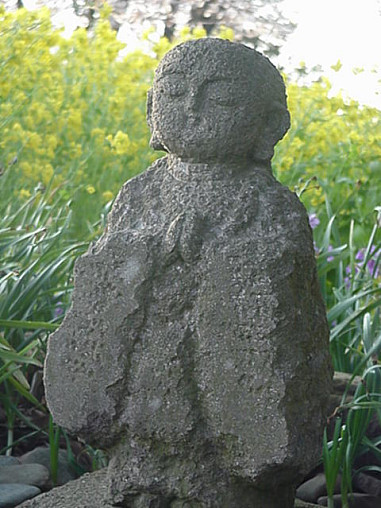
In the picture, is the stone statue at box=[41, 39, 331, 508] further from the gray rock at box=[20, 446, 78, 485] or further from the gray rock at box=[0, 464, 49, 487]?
the gray rock at box=[20, 446, 78, 485]

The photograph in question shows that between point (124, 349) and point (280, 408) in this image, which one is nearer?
point (280, 408)

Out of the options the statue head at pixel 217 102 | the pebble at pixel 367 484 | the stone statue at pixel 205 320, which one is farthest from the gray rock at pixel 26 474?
the statue head at pixel 217 102

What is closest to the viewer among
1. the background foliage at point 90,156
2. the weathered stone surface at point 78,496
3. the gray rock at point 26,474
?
the weathered stone surface at point 78,496

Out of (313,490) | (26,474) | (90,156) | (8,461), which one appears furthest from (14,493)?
(90,156)

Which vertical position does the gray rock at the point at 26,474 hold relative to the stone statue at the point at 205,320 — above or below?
below

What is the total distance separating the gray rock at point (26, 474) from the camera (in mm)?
2844

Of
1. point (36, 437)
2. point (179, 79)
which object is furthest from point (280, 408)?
point (36, 437)

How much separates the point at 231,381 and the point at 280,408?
13 cm

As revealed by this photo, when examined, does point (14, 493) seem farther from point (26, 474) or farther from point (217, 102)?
point (217, 102)

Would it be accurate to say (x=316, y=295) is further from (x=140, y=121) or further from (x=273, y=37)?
(x=273, y=37)

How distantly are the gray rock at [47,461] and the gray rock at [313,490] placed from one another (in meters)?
0.78

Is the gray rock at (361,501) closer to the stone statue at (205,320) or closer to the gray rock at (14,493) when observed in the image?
the stone statue at (205,320)

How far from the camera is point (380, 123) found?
5.27 metres

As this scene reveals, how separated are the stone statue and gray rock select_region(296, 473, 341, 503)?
0.75 meters
